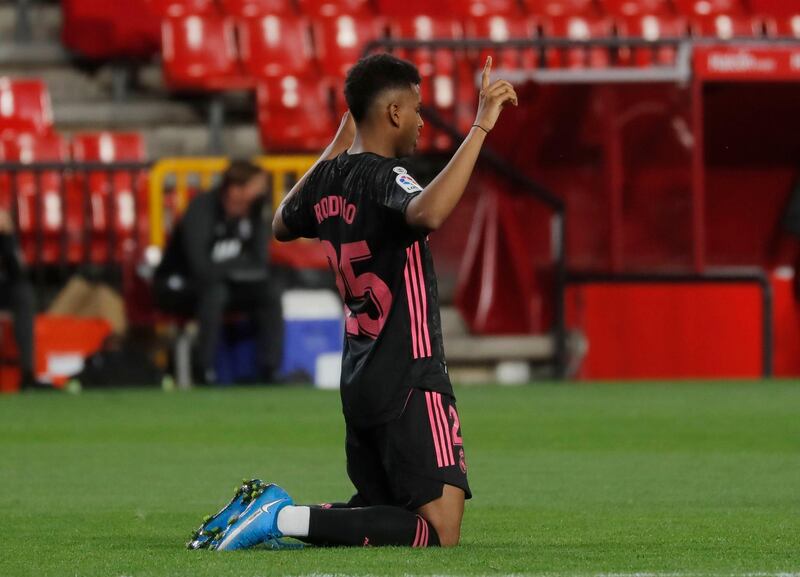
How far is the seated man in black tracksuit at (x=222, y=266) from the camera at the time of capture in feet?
43.7

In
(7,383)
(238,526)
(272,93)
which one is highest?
(272,93)

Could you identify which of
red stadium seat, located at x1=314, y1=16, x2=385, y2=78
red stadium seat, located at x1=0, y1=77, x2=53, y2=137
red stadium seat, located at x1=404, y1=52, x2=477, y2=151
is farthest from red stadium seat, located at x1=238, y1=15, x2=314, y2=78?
red stadium seat, located at x1=0, y1=77, x2=53, y2=137

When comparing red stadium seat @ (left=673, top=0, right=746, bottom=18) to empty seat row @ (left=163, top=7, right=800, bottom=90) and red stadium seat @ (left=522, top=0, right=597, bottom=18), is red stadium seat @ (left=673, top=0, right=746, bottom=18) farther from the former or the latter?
red stadium seat @ (left=522, top=0, right=597, bottom=18)

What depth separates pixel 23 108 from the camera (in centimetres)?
1636

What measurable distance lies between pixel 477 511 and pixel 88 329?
7571 mm

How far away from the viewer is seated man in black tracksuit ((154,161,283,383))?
43.7ft

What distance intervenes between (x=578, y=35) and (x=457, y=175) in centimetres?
1263

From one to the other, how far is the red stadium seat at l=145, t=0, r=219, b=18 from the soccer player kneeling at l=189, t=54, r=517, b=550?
39.7 feet

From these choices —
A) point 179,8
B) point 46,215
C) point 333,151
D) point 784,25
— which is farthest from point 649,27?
point 333,151

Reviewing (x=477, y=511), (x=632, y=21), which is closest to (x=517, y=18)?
(x=632, y=21)

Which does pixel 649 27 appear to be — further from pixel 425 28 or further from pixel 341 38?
pixel 341 38

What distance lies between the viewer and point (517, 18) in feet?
58.1

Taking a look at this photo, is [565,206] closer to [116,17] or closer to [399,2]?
[399,2]

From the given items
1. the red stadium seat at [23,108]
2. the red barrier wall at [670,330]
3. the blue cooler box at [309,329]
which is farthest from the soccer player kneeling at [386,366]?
the red stadium seat at [23,108]
